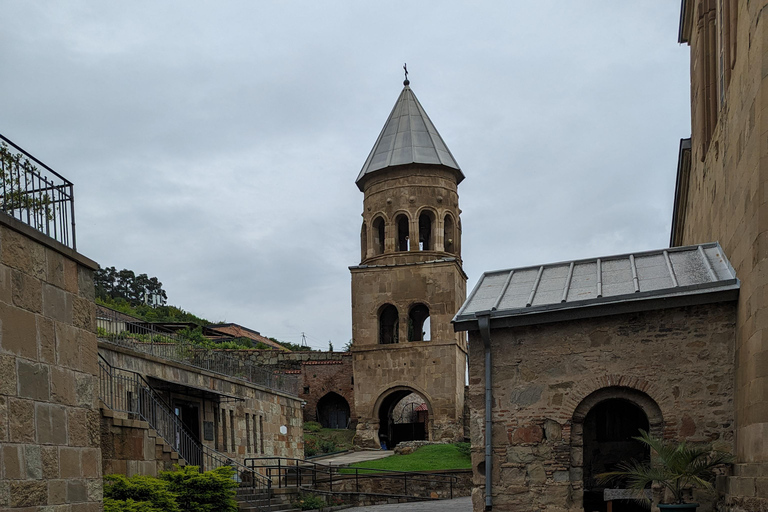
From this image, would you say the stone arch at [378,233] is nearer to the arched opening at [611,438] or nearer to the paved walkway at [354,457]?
the paved walkway at [354,457]

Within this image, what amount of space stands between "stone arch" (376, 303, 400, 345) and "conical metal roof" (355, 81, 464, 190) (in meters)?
5.98

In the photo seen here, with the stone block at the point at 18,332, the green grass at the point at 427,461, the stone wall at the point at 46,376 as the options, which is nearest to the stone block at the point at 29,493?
the stone wall at the point at 46,376

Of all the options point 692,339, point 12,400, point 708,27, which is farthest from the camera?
point 708,27

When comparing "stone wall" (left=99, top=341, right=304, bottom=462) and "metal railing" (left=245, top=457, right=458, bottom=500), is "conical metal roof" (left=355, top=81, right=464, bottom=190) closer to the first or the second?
"stone wall" (left=99, top=341, right=304, bottom=462)

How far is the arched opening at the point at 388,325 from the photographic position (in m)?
41.0

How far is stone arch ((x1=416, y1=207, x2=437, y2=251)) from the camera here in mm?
40125

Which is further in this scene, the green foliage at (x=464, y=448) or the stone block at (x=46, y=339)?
the green foliage at (x=464, y=448)

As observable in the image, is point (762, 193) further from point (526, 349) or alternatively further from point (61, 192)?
point (61, 192)

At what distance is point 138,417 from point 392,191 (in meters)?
23.0

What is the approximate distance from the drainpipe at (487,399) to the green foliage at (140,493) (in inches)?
203

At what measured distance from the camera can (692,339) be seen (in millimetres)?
13266

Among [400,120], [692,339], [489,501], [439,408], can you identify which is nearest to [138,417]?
[489,501]

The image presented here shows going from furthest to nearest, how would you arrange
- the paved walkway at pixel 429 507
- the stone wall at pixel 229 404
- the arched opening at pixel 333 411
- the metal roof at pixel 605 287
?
1. the arched opening at pixel 333 411
2. the stone wall at pixel 229 404
3. the paved walkway at pixel 429 507
4. the metal roof at pixel 605 287

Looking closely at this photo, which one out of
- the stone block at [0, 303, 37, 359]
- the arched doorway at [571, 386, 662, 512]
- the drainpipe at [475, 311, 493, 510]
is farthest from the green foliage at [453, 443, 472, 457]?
the stone block at [0, 303, 37, 359]
